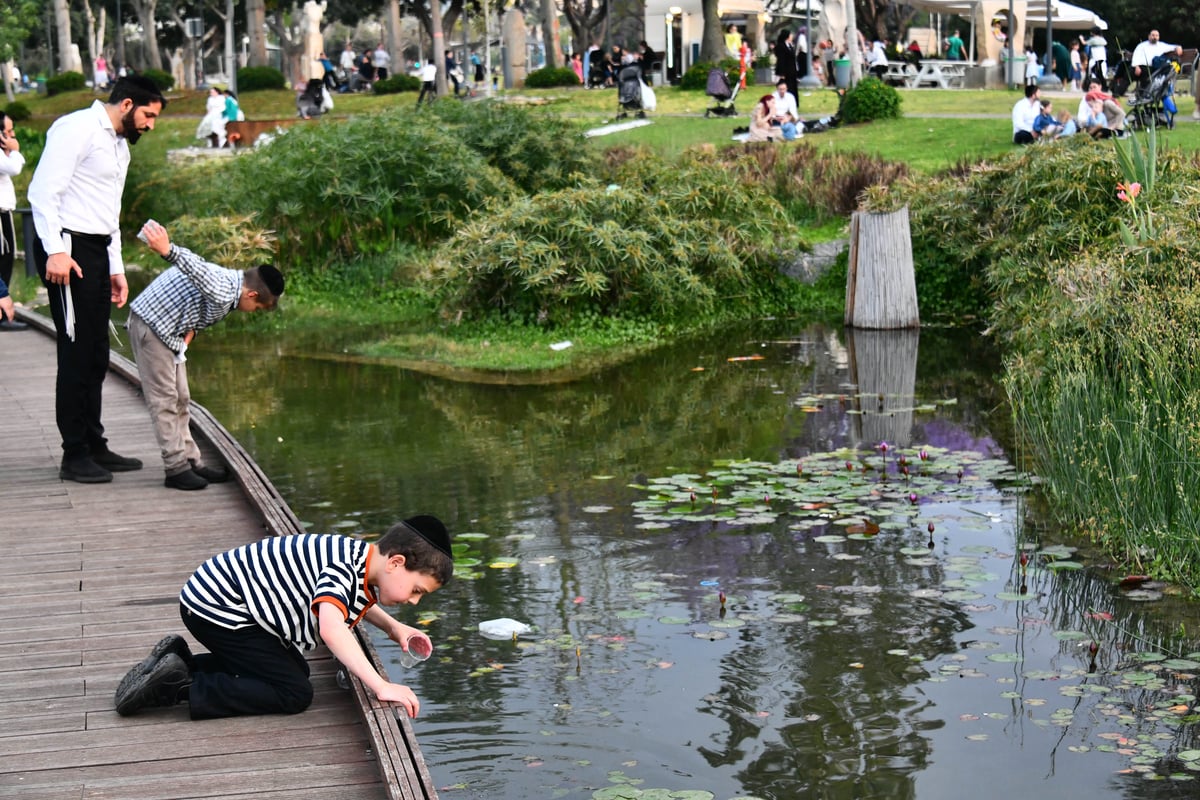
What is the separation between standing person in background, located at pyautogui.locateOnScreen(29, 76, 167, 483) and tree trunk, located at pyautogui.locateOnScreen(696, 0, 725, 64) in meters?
30.5

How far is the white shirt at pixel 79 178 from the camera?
654 centimetres

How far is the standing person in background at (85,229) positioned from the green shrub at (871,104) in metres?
18.8

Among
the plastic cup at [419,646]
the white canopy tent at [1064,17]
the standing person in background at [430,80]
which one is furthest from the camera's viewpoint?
the white canopy tent at [1064,17]

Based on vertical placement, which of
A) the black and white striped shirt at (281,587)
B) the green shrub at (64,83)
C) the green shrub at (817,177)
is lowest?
the black and white striped shirt at (281,587)

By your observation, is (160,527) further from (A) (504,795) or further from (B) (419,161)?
(B) (419,161)

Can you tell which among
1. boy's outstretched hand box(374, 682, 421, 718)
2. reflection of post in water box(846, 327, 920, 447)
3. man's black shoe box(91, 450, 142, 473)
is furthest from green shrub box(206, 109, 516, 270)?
boy's outstretched hand box(374, 682, 421, 718)

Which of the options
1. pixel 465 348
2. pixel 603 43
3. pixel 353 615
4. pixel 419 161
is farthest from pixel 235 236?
pixel 603 43

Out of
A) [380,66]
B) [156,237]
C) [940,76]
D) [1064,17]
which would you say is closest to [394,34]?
[380,66]

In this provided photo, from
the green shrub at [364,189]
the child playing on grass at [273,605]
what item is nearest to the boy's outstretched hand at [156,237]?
the child playing on grass at [273,605]

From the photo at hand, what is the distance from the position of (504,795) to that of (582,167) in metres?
14.3

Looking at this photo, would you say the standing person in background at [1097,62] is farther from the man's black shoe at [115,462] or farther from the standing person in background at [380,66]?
the man's black shoe at [115,462]

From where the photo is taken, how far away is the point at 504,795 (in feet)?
15.3

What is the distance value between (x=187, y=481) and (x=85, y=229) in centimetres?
128

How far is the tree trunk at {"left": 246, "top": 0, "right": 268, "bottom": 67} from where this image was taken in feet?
130
